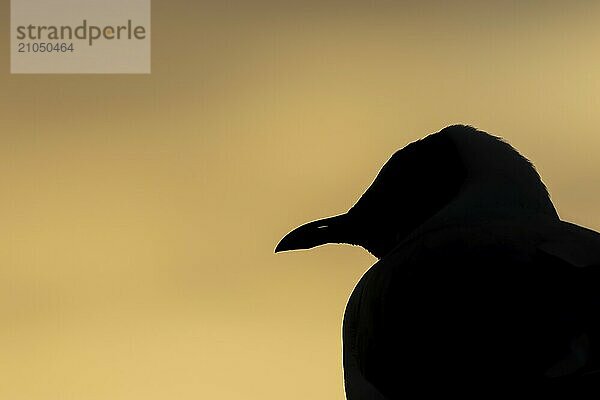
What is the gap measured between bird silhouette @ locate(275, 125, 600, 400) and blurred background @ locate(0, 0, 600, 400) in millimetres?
772

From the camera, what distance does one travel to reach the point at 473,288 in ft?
1.63

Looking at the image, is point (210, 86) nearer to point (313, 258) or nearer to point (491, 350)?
point (313, 258)

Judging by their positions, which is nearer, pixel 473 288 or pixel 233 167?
pixel 473 288

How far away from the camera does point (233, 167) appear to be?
144cm

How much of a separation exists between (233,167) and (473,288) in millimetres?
972

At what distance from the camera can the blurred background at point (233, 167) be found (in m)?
1.42

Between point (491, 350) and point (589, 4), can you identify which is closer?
point (491, 350)

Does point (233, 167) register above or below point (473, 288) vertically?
above

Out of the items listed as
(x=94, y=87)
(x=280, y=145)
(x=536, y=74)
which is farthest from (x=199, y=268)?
(x=536, y=74)

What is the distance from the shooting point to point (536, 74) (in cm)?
144

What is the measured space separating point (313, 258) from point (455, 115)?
36cm

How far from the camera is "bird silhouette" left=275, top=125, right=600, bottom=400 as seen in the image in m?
0.47

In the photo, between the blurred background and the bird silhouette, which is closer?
the bird silhouette

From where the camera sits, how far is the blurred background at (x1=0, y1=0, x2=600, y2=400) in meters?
1.42
